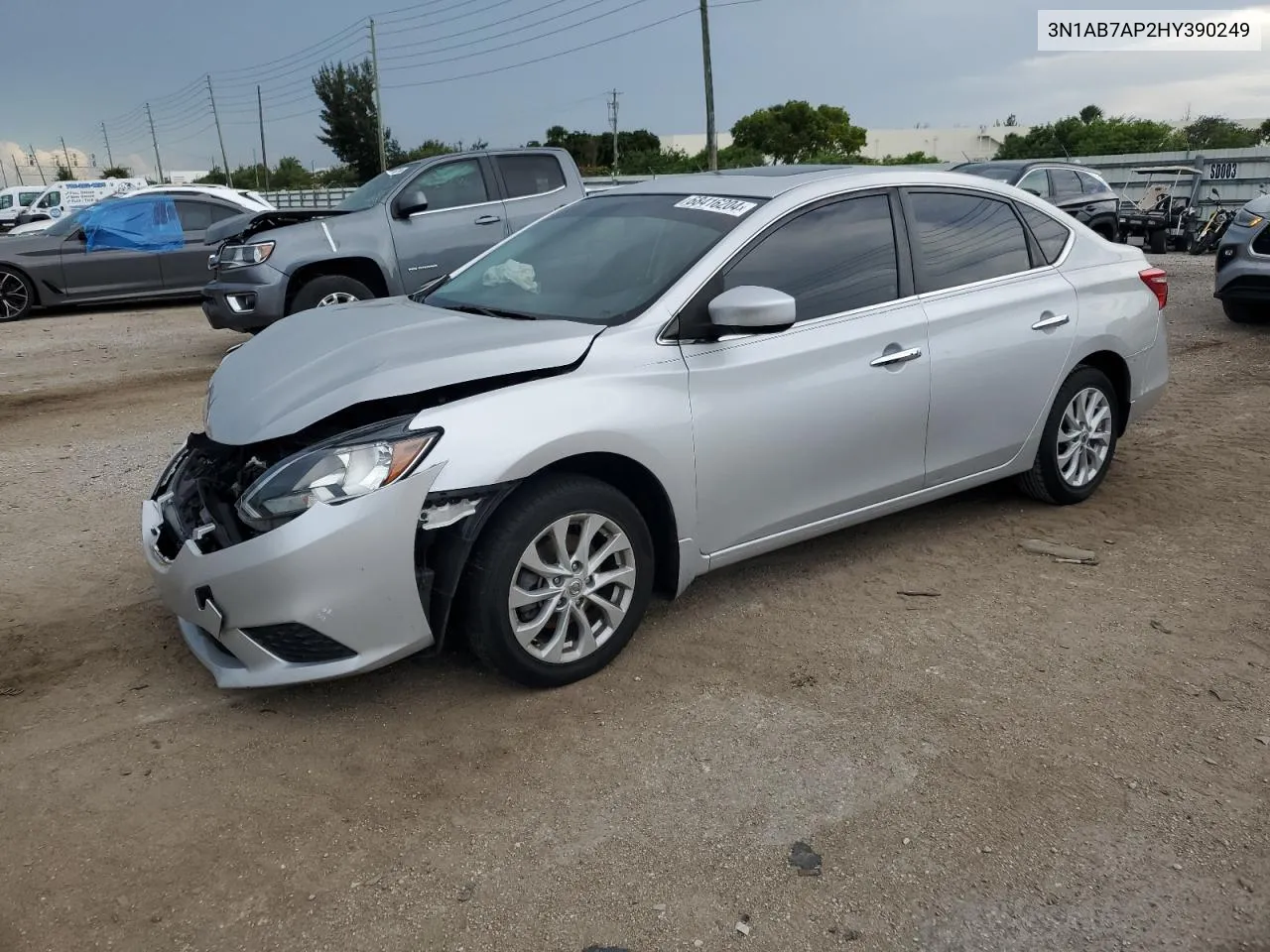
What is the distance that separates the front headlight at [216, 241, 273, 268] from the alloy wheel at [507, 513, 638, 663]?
7.11m

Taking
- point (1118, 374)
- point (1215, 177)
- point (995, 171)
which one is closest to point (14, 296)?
point (1118, 374)

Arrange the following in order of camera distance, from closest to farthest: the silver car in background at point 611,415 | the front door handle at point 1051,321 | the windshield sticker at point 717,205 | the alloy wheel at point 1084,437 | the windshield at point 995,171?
the silver car in background at point 611,415 < the windshield sticker at point 717,205 < the front door handle at point 1051,321 < the alloy wheel at point 1084,437 < the windshield at point 995,171

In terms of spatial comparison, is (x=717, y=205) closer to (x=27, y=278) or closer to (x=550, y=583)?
(x=550, y=583)

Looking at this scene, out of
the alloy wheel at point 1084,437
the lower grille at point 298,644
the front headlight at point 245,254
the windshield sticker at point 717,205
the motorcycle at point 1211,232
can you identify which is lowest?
the motorcycle at point 1211,232

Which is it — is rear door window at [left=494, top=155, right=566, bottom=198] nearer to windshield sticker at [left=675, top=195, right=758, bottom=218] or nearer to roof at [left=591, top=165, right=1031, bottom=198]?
roof at [left=591, top=165, right=1031, bottom=198]

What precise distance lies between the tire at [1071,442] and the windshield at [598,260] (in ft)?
6.47

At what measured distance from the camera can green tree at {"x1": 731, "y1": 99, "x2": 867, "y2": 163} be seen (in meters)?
66.0

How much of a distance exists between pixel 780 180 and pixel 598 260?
82 centimetres

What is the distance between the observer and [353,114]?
217ft

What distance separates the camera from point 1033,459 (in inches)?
201

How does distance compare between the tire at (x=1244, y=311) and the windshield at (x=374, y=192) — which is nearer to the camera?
the windshield at (x=374, y=192)

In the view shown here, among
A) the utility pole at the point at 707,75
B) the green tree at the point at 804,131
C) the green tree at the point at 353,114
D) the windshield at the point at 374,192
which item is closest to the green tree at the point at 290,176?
the green tree at the point at 353,114

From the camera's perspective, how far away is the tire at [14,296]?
1342 centimetres

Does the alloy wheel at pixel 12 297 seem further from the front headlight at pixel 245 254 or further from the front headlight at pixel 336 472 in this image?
the front headlight at pixel 336 472
